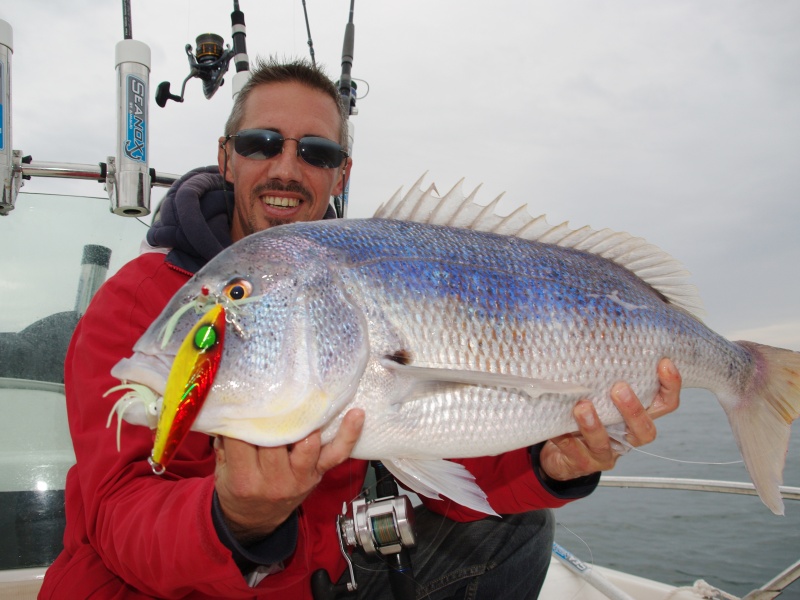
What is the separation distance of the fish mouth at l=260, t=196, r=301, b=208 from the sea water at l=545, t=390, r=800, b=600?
389 cm

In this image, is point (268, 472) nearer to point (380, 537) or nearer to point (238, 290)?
point (238, 290)

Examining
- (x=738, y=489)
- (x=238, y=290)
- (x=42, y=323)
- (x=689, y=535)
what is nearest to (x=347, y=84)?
(x=42, y=323)

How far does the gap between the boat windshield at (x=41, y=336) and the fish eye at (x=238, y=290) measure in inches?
78.6

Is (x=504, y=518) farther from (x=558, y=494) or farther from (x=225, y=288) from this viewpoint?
(x=225, y=288)

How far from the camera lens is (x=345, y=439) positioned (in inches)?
51.9

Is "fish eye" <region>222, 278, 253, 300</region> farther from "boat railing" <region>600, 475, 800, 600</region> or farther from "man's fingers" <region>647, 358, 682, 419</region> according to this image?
"boat railing" <region>600, 475, 800, 600</region>

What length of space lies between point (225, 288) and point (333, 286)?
27cm

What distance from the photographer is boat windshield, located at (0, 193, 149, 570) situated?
8.59ft

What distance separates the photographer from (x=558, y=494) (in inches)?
80.7

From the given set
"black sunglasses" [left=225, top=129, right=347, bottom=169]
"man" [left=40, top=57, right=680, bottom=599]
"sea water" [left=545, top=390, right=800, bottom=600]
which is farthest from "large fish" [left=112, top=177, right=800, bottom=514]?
"sea water" [left=545, top=390, right=800, bottom=600]

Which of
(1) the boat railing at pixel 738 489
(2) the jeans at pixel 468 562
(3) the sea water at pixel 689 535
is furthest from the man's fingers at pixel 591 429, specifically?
(3) the sea water at pixel 689 535

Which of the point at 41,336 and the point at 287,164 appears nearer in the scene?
the point at 287,164

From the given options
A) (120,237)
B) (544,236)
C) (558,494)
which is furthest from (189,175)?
(558,494)

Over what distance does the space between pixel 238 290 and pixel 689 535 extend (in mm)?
8209
